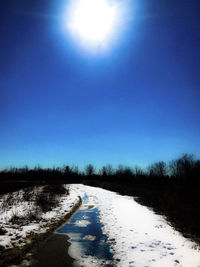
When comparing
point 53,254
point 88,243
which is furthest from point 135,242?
point 53,254

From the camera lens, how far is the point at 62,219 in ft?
31.2

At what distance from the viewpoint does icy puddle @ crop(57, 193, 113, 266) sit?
478cm

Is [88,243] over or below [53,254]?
below

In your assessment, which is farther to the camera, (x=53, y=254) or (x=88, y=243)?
(x=88, y=243)

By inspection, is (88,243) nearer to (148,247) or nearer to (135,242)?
(135,242)

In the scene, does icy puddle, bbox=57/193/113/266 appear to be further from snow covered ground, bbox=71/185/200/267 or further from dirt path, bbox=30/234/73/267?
dirt path, bbox=30/234/73/267

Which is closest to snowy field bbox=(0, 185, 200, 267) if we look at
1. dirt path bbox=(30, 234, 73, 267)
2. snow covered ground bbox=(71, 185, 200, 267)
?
snow covered ground bbox=(71, 185, 200, 267)

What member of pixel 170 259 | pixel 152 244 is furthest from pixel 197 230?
pixel 170 259

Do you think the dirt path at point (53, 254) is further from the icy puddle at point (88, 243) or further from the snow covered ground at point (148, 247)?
the snow covered ground at point (148, 247)

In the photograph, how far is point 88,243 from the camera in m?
6.14

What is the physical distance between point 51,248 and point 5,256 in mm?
1413

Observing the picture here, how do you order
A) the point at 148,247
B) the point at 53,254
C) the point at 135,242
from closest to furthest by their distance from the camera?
the point at 53,254 → the point at 148,247 → the point at 135,242

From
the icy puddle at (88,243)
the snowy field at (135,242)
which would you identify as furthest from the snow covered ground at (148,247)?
the icy puddle at (88,243)

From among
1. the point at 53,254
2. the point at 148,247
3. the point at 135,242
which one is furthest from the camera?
the point at 135,242
